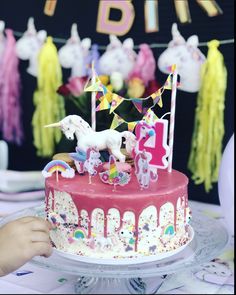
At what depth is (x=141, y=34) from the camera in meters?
1.73

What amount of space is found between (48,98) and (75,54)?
181 millimetres

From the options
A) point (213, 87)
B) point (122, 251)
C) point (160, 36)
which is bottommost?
point (122, 251)

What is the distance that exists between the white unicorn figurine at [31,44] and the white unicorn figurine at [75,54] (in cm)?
9

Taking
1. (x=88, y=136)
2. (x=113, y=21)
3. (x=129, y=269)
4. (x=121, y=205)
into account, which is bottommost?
(x=129, y=269)

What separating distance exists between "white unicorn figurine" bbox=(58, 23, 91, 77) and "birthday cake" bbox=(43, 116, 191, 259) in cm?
73

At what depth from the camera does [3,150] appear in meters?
1.88

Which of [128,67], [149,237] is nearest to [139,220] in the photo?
[149,237]

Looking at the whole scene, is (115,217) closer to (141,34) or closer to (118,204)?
(118,204)

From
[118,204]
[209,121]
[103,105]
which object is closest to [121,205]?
[118,204]

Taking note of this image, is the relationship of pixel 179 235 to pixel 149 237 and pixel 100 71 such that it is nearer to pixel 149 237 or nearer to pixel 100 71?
pixel 149 237

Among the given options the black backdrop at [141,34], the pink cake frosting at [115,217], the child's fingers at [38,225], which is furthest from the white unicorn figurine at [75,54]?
the child's fingers at [38,225]

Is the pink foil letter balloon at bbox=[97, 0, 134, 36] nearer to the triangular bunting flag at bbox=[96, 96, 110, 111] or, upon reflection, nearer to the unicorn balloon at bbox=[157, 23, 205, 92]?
the unicorn balloon at bbox=[157, 23, 205, 92]

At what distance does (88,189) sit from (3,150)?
93 cm

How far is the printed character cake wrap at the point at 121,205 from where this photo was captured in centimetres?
100
